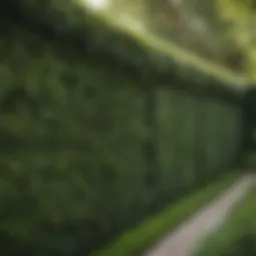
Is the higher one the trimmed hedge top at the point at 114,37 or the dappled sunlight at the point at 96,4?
the dappled sunlight at the point at 96,4

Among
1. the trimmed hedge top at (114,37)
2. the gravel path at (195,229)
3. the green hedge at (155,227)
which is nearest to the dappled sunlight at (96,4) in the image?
the trimmed hedge top at (114,37)

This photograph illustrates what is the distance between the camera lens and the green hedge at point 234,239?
2929mm

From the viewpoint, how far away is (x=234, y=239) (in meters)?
3.21

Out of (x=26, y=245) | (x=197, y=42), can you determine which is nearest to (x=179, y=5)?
(x=197, y=42)

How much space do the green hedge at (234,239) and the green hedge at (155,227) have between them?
→ 0.56 meters

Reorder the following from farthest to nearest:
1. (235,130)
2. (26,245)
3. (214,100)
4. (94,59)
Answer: (235,130), (214,100), (94,59), (26,245)

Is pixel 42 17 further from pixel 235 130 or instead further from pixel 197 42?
pixel 197 42

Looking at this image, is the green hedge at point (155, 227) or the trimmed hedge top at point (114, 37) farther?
the green hedge at point (155, 227)

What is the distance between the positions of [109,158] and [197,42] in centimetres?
910

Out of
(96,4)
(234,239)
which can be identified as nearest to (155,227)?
(234,239)

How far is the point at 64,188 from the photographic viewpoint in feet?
10.4

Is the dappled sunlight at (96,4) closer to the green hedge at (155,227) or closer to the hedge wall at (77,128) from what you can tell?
the hedge wall at (77,128)

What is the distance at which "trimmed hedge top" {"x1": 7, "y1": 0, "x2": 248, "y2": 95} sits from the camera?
2896 mm

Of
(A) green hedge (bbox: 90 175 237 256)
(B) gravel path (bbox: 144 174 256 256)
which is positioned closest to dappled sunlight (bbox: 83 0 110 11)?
(A) green hedge (bbox: 90 175 237 256)
